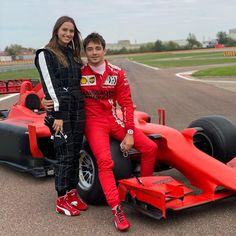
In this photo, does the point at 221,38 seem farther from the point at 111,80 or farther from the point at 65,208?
the point at 65,208

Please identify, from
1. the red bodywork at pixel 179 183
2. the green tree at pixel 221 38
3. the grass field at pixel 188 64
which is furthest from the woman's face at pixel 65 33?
the green tree at pixel 221 38

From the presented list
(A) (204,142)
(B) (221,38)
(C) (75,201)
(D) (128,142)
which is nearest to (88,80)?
(D) (128,142)

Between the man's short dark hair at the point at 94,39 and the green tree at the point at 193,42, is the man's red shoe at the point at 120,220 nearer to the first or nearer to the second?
the man's short dark hair at the point at 94,39

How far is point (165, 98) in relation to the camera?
1427 cm

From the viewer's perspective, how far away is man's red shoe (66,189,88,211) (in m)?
4.22

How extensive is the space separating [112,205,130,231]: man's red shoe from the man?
0.47 meters

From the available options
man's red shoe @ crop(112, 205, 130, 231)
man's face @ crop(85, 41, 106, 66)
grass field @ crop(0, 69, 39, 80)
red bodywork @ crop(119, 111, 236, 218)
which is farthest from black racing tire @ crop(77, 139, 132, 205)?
grass field @ crop(0, 69, 39, 80)

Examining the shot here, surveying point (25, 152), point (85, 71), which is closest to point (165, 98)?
point (25, 152)

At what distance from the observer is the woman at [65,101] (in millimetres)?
3910

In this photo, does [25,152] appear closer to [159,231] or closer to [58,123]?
[58,123]

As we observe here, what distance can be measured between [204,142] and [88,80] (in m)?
1.61

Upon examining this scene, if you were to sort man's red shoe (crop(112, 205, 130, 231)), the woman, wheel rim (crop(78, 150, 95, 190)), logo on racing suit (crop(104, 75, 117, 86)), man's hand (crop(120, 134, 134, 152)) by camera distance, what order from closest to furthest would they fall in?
1. man's red shoe (crop(112, 205, 130, 231))
2. the woman
3. man's hand (crop(120, 134, 134, 152))
4. logo on racing suit (crop(104, 75, 117, 86))
5. wheel rim (crop(78, 150, 95, 190))

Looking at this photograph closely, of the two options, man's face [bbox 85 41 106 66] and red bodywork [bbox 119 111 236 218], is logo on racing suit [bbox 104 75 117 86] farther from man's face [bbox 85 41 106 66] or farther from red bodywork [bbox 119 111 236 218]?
red bodywork [bbox 119 111 236 218]

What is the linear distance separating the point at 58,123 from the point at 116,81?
70 centimetres
